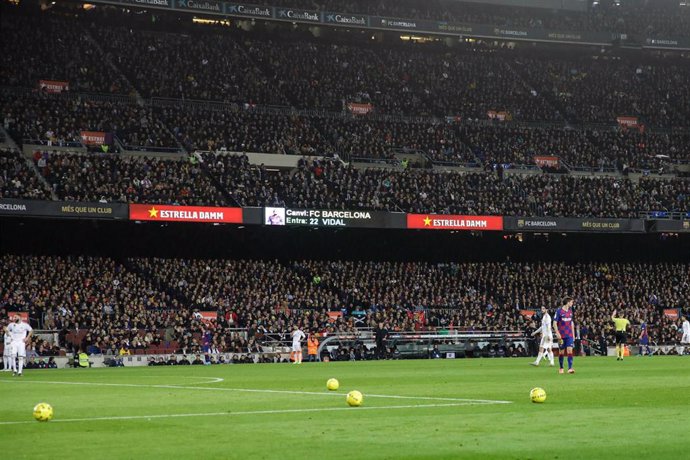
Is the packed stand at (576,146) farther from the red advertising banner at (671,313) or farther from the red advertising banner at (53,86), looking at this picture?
the red advertising banner at (53,86)

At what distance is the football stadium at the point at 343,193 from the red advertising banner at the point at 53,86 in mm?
142

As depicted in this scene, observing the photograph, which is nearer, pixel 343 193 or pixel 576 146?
pixel 343 193

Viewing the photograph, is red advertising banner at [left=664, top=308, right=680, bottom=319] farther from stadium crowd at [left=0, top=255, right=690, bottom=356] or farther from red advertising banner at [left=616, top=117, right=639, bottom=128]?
Answer: red advertising banner at [left=616, top=117, right=639, bottom=128]

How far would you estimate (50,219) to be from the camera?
198ft

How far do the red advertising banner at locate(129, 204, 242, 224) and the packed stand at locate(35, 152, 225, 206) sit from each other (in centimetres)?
59

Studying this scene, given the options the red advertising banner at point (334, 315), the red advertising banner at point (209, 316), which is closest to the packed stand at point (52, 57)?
the red advertising banner at point (209, 316)

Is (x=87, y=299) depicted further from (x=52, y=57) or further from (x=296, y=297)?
(x=52, y=57)

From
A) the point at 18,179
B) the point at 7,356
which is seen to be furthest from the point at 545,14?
the point at 7,356

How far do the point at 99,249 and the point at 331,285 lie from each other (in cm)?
1354

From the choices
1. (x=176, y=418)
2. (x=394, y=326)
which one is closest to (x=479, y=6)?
(x=394, y=326)

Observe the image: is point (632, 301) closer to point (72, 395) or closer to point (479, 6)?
point (479, 6)

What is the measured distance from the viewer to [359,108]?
3054 inches

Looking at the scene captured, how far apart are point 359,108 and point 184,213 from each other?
21726 mm

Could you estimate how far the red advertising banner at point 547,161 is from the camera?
7594cm
